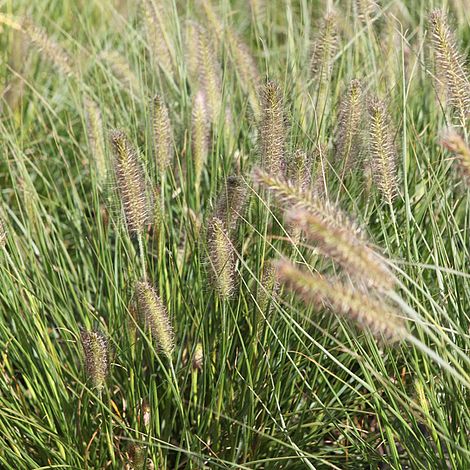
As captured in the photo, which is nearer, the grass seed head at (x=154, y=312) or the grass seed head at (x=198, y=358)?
the grass seed head at (x=154, y=312)

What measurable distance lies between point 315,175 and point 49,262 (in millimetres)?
818

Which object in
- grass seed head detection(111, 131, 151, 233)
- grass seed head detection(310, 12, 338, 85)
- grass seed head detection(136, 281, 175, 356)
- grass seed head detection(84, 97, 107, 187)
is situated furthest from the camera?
grass seed head detection(84, 97, 107, 187)

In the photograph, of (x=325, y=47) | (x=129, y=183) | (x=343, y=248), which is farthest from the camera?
(x=325, y=47)

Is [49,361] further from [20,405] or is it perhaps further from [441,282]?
[441,282]

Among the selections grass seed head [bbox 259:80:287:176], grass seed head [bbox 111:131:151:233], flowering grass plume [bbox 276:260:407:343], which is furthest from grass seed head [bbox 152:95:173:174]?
flowering grass plume [bbox 276:260:407:343]

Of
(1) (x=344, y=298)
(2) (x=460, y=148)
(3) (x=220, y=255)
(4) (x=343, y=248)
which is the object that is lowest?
(3) (x=220, y=255)

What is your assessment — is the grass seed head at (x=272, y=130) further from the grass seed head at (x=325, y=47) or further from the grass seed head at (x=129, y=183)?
the grass seed head at (x=325, y=47)

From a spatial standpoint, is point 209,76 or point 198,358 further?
point 209,76

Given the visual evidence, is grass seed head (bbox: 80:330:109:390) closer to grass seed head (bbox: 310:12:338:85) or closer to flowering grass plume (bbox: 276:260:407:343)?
flowering grass plume (bbox: 276:260:407:343)

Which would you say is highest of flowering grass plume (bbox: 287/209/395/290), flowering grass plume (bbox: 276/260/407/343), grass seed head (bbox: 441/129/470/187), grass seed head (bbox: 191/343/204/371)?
grass seed head (bbox: 441/129/470/187)

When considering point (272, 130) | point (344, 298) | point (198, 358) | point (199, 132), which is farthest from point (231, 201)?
point (344, 298)

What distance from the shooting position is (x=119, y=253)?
2596 mm

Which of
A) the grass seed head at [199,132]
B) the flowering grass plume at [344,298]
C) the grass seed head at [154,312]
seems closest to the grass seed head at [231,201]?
the grass seed head at [154,312]

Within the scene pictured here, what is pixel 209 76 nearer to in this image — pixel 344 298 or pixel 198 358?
pixel 198 358
